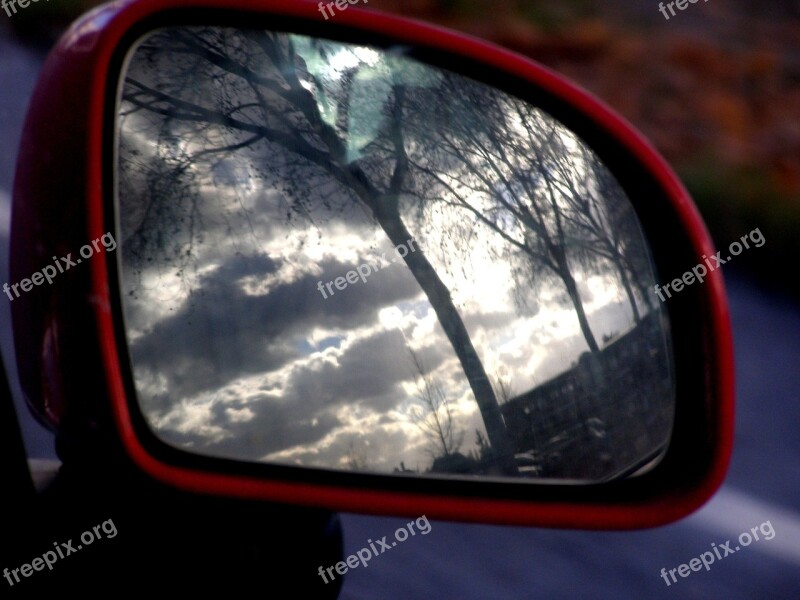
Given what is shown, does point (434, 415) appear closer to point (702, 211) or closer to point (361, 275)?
point (361, 275)

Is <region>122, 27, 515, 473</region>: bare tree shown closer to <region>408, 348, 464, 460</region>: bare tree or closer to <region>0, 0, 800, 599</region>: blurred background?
<region>408, 348, 464, 460</region>: bare tree

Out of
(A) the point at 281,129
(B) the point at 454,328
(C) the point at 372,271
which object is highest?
(A) the point at 281,129

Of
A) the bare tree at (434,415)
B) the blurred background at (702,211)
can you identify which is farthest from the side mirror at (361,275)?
the blurred background at (702,211)

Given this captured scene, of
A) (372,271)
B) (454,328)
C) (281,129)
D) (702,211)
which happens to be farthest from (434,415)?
(702,211)

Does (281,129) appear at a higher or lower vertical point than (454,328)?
higher

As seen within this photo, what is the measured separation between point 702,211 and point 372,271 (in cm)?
506

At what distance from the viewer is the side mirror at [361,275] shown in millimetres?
1449

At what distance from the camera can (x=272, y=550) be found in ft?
5.75

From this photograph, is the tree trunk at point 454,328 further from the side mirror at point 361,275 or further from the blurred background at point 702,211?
the blurred background at point 702,211

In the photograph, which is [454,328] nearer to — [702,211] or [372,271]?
[372,271]

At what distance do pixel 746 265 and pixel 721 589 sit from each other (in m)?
2.99

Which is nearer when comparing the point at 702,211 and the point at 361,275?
the point at 361,275

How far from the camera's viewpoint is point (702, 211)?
622 centimetres

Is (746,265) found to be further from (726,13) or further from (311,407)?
(726,13)
